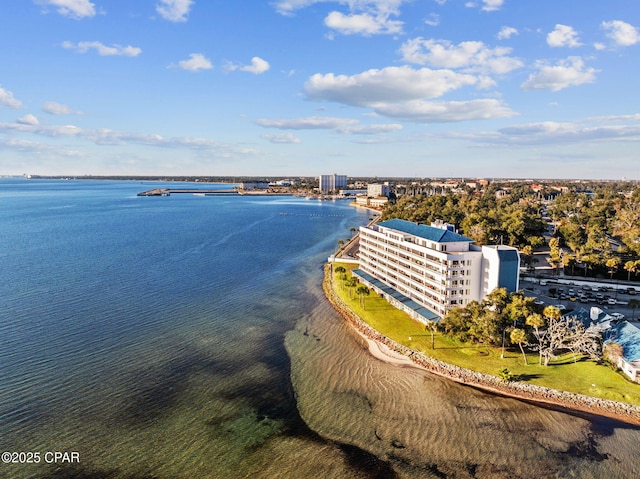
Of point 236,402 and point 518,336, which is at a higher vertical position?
point 518,336

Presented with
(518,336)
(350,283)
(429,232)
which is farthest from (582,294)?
(350,283)

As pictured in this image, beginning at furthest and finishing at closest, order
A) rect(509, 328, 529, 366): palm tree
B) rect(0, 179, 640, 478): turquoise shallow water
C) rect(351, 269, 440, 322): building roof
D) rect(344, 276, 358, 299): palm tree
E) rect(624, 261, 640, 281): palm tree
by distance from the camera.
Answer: rect(624, 261, 640, 281): palm tree
rect(344, 276, 358, 299): palm tree
rect(351, 269, 440, 322): building roof
rect(509, 328, 529, 366): palm tree
rect(0, 179, 640, 478): turquoise shallow water

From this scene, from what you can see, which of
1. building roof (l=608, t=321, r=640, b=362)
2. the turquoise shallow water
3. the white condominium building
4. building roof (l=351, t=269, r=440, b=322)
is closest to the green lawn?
building roof (l=351, t=269, r=440, b=322)

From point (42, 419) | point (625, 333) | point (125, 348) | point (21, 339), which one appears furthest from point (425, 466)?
point (21, 339)

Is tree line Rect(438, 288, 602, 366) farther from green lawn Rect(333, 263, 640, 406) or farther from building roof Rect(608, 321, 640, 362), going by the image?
building roof Rect(608, 321, 640, 362)

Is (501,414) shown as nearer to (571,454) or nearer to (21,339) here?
(571,454)

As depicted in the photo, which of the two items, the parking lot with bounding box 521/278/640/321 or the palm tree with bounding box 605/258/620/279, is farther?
the palm tree with bounding box 605/258/620/279

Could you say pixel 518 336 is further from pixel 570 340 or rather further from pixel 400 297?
pixel 400 297
